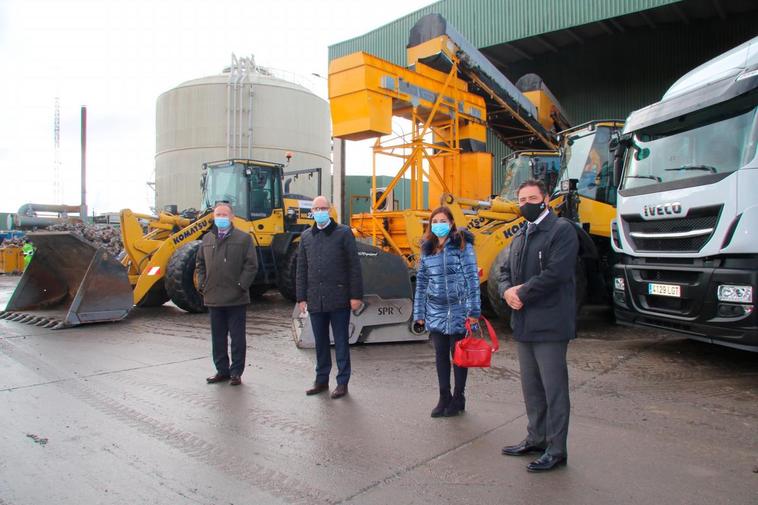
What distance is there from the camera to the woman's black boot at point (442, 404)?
427 centimetres

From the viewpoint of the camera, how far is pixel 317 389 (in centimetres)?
496

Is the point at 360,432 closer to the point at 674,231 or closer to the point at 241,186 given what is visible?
the point at 674,231

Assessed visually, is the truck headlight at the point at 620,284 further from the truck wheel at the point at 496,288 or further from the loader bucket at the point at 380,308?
the loader bucket at the point at 380,308

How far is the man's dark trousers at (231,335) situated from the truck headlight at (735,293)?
4.54 meters

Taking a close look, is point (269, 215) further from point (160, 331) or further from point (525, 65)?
point (525, 65)

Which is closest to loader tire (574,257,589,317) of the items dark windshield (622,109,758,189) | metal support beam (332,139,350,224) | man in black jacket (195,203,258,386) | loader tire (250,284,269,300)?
dark windshield (622,109,758,189)

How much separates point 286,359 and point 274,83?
28.0 m

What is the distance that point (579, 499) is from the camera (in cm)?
293

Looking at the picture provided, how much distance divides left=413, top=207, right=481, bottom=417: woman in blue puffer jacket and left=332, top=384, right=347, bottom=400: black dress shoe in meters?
0.93

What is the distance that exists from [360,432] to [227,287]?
2144 millimetres

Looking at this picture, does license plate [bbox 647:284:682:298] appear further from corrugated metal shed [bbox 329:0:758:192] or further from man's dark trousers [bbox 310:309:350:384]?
corrugated metal shed [bbox 329:0:758:192]

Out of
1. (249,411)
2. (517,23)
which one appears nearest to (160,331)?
(249,411)

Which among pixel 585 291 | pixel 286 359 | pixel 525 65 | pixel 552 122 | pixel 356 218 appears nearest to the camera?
pixel 286 359

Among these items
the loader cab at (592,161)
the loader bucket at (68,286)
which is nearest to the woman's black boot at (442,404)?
the loader cab at (592,161)
